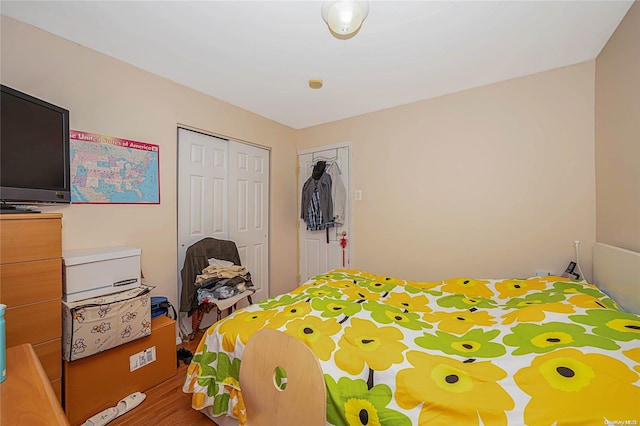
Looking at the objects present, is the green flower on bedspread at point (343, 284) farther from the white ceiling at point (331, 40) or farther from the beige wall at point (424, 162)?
the white ceiling at point (331, 40)

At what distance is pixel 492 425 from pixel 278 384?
69 cm

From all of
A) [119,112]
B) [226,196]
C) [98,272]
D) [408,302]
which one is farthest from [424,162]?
[98,272]

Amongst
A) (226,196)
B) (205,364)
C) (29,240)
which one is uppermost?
(226,196)

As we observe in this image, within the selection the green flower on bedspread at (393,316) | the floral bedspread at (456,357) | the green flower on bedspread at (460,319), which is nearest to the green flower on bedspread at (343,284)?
the floral bedspread at (456,357)

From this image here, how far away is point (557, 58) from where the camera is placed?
6.42ft

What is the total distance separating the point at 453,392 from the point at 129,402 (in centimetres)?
190

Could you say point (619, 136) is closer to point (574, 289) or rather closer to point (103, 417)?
point (574, 289)

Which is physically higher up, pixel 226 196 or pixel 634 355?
pixel 226 196

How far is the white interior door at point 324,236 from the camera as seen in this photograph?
10.4 ft

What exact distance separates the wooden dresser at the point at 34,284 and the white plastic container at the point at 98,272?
0.40ft

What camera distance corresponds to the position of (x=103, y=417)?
1477 mm

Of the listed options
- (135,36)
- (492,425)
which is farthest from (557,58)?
(135,36)

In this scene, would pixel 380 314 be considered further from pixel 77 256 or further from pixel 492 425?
pixel 77 256

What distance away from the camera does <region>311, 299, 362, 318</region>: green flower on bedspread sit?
4.69ft
